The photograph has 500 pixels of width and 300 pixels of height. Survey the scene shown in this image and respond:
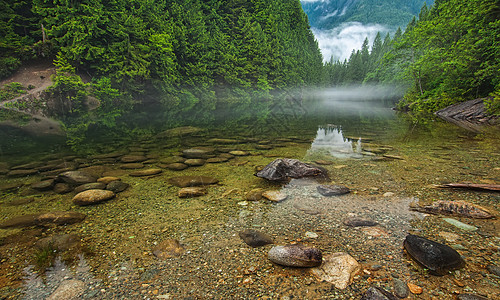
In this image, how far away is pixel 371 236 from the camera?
2672mm

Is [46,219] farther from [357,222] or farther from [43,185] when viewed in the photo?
[357,222]

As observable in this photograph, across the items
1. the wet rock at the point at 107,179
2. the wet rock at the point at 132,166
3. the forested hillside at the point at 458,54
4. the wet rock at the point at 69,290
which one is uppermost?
the forested hillside at the point at 458,54

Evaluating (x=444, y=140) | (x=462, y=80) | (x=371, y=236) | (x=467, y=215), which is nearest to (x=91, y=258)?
(x=371, y=236)

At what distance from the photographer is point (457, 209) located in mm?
3016

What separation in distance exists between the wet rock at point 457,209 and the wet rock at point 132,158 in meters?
6.54

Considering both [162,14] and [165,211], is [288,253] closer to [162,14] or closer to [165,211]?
[165,211]

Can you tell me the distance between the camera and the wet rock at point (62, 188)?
13.8ft

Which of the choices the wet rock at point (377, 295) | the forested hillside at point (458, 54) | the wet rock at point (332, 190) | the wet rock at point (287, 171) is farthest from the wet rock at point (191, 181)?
the forested hillside at point (458, 54)

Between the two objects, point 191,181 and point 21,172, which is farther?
point 21,172

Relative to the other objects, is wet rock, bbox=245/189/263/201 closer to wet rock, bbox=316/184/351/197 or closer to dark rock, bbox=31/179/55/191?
wet rock, bbox=316/184/351/197

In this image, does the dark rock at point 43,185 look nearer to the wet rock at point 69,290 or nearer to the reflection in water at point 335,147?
the wet rock at point 69,290

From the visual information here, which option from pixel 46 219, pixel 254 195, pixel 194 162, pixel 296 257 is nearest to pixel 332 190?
pixel 254 195

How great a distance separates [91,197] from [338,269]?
156 inches

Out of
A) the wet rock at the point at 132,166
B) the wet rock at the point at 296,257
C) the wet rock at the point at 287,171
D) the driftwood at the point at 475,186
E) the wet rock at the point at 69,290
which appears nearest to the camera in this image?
the wet rock at the point at 69,290
